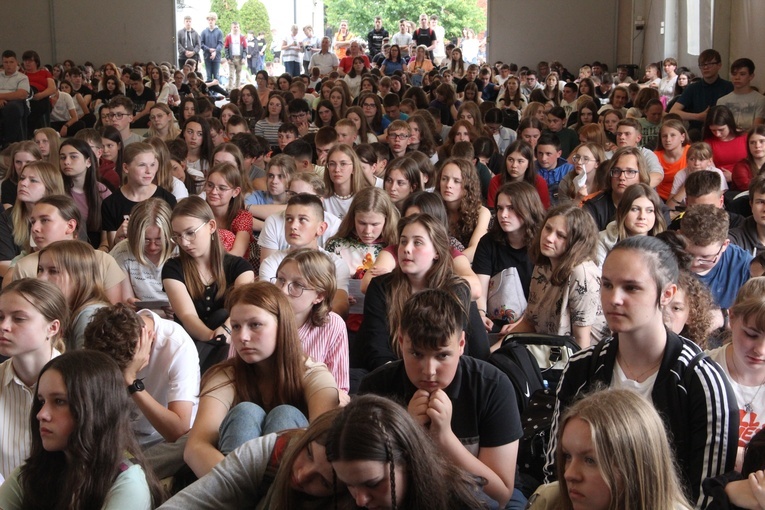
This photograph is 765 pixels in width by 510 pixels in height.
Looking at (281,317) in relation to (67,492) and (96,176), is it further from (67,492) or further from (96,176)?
(96,176)

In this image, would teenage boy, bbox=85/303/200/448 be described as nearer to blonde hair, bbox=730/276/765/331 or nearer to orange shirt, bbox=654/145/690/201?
blonde hair, bbox=730/276/765/331

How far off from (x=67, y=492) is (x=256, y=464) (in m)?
0.48

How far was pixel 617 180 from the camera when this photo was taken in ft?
18.6

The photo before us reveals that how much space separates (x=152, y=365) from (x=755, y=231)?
9.92 ft

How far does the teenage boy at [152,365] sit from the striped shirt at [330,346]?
0.50 metres

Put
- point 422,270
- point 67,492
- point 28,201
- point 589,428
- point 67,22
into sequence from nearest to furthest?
point 589,428
point 67,492
point 422,270
point 28,201
point 67,22

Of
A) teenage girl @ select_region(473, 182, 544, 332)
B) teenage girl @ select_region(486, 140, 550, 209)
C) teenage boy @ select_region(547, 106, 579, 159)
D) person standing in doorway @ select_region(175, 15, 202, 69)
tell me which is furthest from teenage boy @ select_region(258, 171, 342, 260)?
person standing in doorway @ select_region(175, 15, 202, 69)

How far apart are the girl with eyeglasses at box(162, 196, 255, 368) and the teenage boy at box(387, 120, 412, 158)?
3.51m

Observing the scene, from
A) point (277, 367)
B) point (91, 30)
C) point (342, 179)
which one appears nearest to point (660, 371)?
point (277, 367)

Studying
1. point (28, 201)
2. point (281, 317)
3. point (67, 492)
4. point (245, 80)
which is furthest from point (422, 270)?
point (245, 80)

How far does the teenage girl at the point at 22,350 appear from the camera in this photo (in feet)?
9.64

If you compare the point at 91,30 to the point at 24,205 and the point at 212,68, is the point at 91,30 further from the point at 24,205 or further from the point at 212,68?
the point at 24,205

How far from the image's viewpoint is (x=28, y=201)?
5.47 metres

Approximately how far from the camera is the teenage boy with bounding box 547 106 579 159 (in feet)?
29.7
